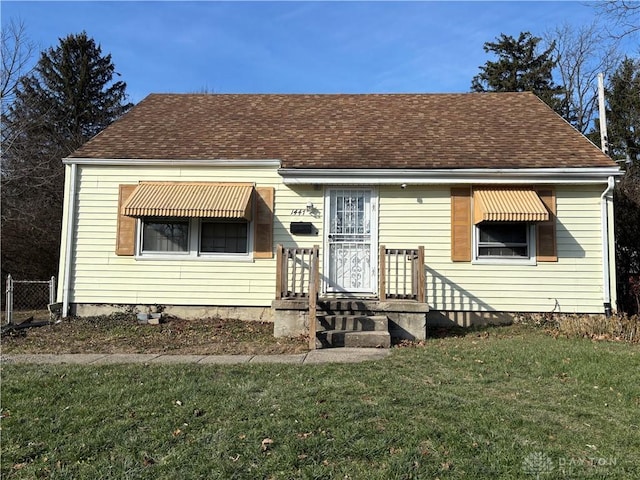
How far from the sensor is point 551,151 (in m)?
9.43

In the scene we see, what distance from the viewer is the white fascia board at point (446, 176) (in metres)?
8.77

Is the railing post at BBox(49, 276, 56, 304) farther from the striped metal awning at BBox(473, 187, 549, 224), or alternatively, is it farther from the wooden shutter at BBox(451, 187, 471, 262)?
the striped metal awning at BBox(473, 187, 549, 224)

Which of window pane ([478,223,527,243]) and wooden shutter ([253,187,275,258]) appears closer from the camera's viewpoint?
window pane ([478,223,527,243])

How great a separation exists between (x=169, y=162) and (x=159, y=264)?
2.18 metres

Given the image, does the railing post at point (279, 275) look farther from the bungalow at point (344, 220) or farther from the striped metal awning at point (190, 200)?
the striped metal awning at point (190, 200)

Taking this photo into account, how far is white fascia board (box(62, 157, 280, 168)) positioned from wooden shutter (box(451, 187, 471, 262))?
3.76 meters

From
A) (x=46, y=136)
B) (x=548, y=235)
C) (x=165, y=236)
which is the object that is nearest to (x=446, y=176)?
(x=548, y=235)

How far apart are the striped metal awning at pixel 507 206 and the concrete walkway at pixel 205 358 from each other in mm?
3537

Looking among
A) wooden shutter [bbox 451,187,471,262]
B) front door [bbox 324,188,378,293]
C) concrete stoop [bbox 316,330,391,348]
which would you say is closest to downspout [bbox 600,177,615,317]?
wooden shutter [bbox 451,187,471,262]

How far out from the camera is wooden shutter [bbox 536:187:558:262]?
357 inches

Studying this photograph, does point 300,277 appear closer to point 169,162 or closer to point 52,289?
point 169,162

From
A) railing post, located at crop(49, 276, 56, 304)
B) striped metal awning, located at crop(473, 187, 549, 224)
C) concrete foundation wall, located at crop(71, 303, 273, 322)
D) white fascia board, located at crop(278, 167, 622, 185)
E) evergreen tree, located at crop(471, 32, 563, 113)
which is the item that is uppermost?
evergreen tree, located at crop(471, 32, 563, 113)

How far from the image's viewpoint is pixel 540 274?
358 inches

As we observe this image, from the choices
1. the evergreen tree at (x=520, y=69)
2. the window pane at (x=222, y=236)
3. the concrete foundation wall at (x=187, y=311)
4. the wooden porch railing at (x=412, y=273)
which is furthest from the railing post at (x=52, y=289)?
the evergreen tree at (x=520, y=69)
